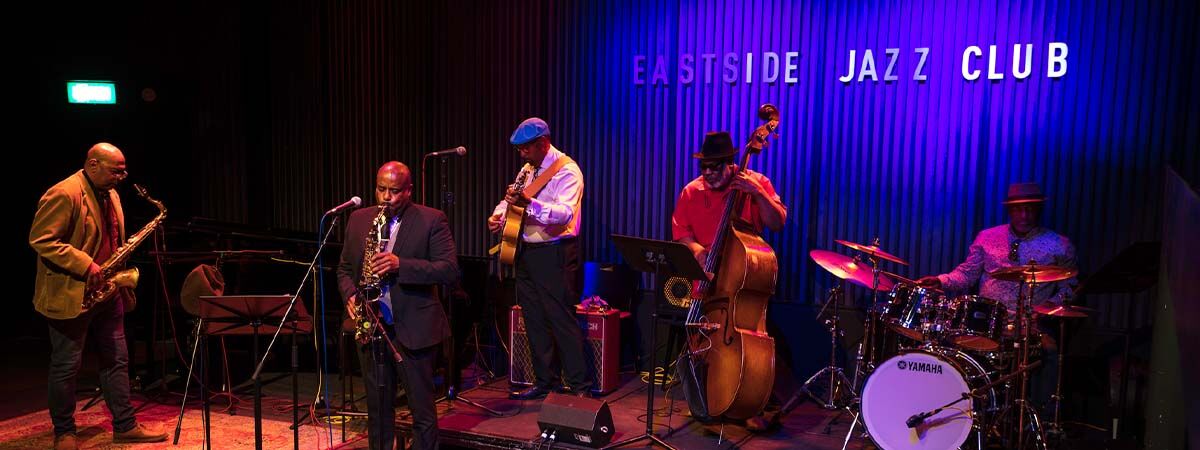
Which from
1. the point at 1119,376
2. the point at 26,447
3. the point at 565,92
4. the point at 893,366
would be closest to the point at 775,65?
the point at 565,92

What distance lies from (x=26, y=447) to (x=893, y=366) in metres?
5.51

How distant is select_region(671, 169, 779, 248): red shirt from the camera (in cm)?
553

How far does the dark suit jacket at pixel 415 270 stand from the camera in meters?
4.57

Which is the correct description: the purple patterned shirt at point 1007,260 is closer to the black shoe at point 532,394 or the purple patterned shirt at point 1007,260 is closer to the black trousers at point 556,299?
the black trousers at point 556,299

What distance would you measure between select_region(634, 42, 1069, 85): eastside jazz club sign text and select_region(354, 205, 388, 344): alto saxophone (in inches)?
124

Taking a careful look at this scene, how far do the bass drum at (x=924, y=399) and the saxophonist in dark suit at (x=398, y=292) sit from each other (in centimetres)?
257

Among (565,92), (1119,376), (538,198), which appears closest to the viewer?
(1119,376)

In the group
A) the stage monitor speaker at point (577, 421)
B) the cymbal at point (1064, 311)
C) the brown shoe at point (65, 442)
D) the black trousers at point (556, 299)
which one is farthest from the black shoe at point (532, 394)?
the cymbal at point (1064, 311)

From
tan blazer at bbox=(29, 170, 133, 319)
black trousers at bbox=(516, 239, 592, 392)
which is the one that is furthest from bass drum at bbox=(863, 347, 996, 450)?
tan blazer at bbox=(29, 170, 133, 319)

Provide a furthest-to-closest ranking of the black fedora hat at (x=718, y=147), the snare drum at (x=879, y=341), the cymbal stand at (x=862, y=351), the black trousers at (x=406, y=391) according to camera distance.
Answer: the snare drum at (x=879, y=341) → the black fedora hat at (x=718, y=147) → the cymbal stand at (x=862, y=351) → the black trousers at (x=406, y=391)

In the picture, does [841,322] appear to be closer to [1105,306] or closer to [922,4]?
[1105,306]

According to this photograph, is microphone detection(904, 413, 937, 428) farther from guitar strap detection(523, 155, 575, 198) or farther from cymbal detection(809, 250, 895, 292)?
guitar strap detection(523, 155, 575, 198)

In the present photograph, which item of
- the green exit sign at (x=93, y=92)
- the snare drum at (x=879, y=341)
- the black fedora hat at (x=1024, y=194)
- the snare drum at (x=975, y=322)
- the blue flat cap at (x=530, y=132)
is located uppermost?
the green exit sign at (x=93, y=92)

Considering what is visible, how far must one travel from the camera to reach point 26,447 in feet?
18.0
